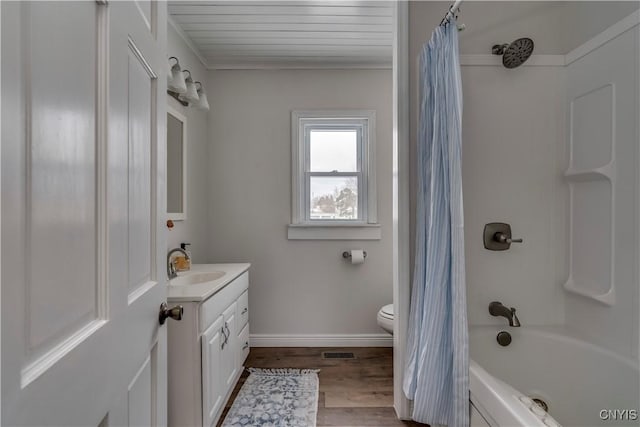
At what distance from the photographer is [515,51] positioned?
1.54 m

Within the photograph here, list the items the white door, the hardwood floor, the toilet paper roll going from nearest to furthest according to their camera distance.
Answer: the white door < the hardwood floor < the toilet paper roll

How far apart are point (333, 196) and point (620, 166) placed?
186 cm

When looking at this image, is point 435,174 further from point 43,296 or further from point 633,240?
point 43,296

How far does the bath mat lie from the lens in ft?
5.51

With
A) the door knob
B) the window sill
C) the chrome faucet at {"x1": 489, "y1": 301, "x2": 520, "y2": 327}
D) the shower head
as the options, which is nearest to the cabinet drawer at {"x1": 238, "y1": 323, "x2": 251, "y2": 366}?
the window sill

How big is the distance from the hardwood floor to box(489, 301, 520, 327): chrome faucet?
30.4 inches

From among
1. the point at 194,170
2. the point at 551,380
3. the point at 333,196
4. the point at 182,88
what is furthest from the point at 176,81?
the point at 551,380

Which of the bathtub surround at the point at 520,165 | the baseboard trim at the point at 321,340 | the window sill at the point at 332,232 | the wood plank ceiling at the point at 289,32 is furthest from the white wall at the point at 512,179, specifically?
the baseboard trim at the point at 321,340

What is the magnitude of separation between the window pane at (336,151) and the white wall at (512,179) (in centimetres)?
110

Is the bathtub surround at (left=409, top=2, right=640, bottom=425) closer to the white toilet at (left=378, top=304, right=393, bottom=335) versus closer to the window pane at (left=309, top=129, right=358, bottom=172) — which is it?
the white toilet at (left=378, top=304, right=393, bottom=335)

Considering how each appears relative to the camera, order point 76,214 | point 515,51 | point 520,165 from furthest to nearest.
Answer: point 520,165
point 515,51
point 76,214

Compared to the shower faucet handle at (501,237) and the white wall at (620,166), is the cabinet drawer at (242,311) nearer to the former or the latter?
the shower faucet handle at (501,237)

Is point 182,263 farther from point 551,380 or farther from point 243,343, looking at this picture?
point 551,380

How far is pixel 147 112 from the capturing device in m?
0.79
